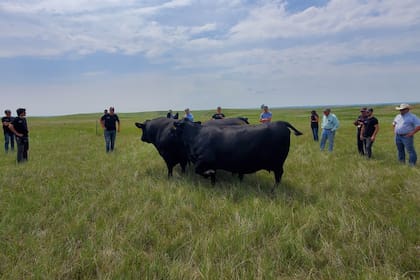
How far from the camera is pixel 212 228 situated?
439 cm

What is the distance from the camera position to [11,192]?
6301 mm

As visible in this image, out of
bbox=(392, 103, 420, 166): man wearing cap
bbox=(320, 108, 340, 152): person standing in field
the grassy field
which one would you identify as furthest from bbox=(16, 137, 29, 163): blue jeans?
bbox=(392, 103, 420, 166): man wearing cap

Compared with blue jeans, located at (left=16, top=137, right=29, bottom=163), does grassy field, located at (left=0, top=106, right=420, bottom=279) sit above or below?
below

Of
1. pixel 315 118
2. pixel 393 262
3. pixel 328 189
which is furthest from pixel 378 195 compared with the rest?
pixel 315 118

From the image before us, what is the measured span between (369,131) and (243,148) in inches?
247

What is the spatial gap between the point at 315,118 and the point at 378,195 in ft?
34.8

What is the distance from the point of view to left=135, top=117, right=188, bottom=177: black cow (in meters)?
8.12

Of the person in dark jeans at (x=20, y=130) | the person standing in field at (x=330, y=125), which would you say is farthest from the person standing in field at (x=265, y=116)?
the person in dark jeans at (x=20, y=130)

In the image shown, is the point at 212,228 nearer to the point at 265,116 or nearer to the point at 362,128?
the point at 362,128

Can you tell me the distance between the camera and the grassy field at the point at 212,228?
335 cm

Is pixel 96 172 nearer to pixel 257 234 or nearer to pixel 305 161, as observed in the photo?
pixel 257 234

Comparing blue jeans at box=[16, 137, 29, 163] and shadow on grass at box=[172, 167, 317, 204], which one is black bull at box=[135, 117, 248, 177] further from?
blue jeans at box=[16, 137, 29, 163]

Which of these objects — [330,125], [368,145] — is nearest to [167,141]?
[368,145]

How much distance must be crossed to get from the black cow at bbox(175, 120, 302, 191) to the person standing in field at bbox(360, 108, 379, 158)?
16.3 ft
